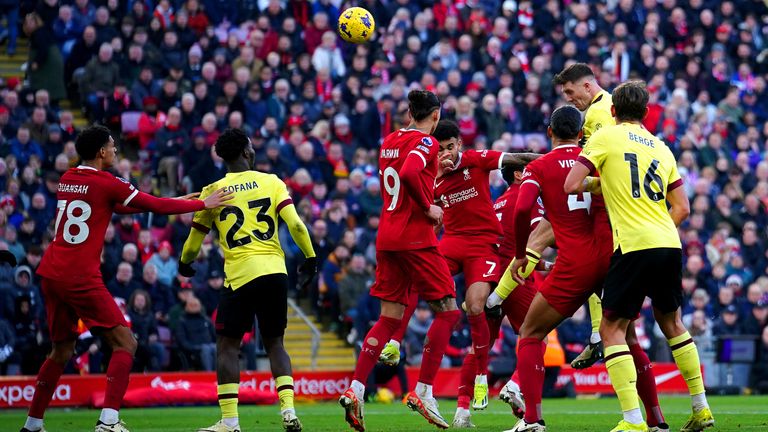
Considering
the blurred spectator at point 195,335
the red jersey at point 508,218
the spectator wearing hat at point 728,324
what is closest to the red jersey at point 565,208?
the red jersey at point 508,218

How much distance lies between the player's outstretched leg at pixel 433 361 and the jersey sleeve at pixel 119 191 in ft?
9.48

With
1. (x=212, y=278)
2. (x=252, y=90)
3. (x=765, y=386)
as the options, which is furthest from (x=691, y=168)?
(x=212, y=278)

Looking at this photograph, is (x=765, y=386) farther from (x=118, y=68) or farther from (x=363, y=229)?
(x=118, y=68)

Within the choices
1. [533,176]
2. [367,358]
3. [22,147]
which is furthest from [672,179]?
[22,147]

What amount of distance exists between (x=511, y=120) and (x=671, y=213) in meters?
15.0

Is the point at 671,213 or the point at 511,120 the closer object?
the point at 671,213

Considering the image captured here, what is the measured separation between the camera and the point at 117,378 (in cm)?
1075

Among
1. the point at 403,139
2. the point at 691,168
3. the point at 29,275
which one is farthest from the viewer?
the point at 691,168

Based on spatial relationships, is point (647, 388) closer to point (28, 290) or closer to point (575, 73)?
point (575, 73)

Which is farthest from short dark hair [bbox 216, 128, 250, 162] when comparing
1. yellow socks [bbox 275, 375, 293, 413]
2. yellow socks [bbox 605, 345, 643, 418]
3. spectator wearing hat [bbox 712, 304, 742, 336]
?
spectator wearing hat [bbox 712, 304, 742, 336]

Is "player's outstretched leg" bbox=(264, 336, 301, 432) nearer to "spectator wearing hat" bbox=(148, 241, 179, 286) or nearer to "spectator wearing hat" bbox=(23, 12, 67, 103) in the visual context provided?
"spectator wearing hat" bbox=(148, 241, 179, 286)

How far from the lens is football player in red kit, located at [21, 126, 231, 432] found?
10.9 meters

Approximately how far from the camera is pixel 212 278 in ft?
64.5

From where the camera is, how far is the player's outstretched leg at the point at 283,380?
10.6m
